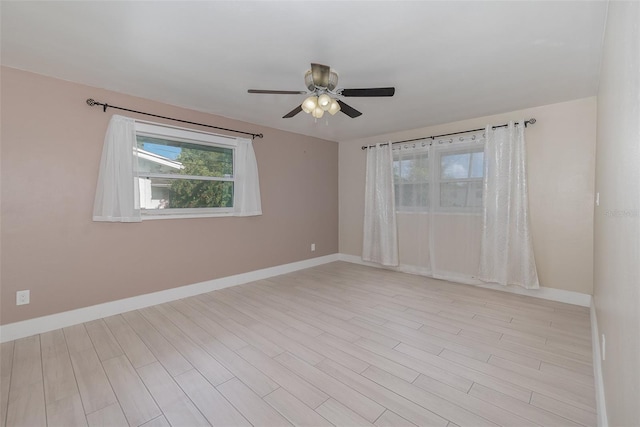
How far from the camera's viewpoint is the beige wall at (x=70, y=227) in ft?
7.82

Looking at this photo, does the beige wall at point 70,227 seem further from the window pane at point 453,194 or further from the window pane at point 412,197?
the window pane at point 453,194

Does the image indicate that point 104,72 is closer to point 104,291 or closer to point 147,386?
point 104,291

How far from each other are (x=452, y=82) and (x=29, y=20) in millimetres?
3371

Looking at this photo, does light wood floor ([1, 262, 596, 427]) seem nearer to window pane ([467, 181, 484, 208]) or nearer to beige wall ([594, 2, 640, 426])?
beige wall ([594, 2, 640, 426])

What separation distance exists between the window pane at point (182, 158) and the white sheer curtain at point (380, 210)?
2413 mm

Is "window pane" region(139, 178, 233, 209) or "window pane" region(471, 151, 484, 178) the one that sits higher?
"window pane" region(471, 151, 484, 178)

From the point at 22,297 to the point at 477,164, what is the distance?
530cm

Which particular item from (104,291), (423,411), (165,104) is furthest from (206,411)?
(165,104)

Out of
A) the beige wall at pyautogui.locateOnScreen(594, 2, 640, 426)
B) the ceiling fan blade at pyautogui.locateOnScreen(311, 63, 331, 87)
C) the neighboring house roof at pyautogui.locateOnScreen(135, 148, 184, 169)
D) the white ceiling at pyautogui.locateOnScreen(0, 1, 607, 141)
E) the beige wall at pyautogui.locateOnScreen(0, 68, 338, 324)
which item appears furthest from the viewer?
the neighboring house roof at pyautogui.locateOnScreen(135, 148, 184, 169)

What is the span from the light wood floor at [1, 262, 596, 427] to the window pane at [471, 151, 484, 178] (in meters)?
1.73

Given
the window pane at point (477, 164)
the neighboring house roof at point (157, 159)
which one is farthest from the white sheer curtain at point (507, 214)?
the neighboring house roof at point (157, 159)

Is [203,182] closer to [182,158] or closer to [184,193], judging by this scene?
[184,193]

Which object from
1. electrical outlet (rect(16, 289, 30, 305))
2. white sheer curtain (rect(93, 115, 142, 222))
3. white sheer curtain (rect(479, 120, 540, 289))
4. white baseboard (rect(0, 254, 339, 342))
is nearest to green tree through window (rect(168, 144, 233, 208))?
white sheer curtain (rect(93, 115, 142, 222))

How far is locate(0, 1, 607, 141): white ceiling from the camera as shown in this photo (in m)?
1.69
